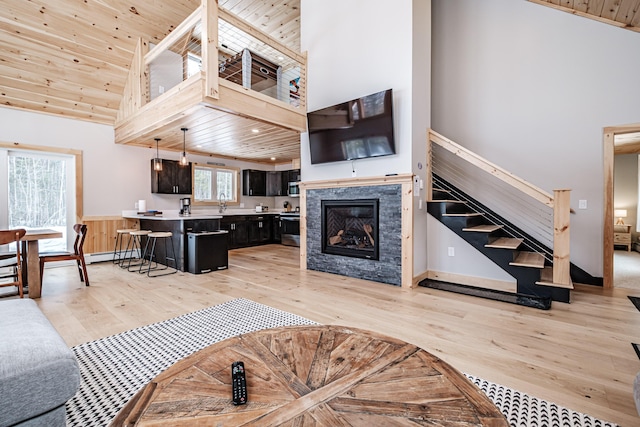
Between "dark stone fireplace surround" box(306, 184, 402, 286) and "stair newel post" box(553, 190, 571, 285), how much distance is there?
164cm

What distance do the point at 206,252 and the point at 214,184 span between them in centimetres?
342

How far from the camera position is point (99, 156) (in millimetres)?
5695

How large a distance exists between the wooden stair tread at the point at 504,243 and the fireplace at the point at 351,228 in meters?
1.41

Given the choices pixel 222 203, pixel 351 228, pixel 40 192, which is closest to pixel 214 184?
pixel 222 203

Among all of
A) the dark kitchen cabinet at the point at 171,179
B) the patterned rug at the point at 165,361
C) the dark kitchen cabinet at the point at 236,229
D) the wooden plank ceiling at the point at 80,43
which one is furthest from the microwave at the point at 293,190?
the patterned rug at the point at 165,361

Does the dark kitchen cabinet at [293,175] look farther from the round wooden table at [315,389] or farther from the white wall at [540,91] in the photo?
the round wooden table at [315,389]

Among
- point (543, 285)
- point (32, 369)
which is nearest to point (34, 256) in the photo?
point (32, 369)

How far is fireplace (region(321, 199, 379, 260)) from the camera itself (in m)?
4.19

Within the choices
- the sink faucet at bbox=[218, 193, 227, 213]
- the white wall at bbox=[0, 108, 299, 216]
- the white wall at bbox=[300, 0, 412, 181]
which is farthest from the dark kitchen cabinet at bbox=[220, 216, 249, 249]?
the white wall at bbox=[300, 0, 412, 181]

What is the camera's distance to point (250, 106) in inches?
161

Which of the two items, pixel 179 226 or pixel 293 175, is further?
pixel 293 175

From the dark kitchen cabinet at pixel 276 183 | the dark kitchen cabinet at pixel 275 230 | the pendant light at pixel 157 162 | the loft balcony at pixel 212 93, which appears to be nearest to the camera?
the loft balcony at pixel 212 93

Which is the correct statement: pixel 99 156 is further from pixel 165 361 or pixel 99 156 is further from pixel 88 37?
pixel 165 361

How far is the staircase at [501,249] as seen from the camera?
328cm
